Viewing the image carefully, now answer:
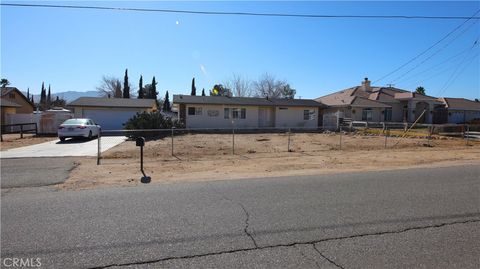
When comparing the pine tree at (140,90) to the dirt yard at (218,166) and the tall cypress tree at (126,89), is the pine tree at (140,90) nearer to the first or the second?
the tall cypress tree at (126,89)

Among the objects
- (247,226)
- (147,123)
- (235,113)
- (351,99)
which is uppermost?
(351,99)

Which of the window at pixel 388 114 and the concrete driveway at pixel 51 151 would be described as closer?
the concrete driveway at pixel 51 151

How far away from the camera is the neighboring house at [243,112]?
34156 mm

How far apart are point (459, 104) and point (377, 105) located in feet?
52.3

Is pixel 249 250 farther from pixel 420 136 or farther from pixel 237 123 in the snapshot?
pixel 237 123

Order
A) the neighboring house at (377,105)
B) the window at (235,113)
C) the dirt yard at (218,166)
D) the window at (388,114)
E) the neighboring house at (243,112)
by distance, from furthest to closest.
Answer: the window at (388,114) → the neighboring house at (377,105) → the window at (235,113) → the neighboring house at (243,112) → the dirt yard at (218,166)

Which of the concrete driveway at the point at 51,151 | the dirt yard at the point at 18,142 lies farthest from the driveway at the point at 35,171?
the dirt yard at the point at 18,142

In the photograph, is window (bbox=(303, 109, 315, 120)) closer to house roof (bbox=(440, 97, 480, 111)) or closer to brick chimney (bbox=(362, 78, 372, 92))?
brick chimney (bbox=(362, 78, 372, 92))

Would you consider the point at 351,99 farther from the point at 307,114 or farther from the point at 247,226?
the point at 247,226

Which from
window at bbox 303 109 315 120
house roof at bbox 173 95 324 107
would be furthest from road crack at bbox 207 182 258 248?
window at bbox 303 109 315 120

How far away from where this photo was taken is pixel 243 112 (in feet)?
118

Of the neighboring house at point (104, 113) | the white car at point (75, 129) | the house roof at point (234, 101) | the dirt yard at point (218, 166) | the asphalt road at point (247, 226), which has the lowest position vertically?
the dirt yard at point (218, 166)

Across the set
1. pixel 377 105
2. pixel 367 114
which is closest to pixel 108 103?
pixel 367 114

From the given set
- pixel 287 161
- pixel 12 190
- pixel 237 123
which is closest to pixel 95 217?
pixel 12 190
